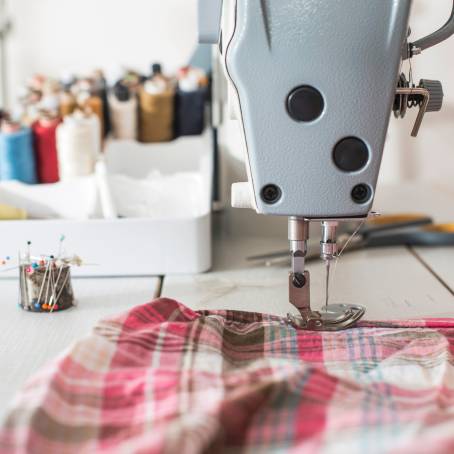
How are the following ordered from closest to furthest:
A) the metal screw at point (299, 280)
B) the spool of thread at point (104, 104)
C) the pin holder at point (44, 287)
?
1. the metal screw at point (299, 280)
2. the pin holder at point (44, 287)
3. the spool of thread at point (104, 104)

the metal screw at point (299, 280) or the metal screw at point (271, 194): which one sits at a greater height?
the metal screw at point (271, 194)

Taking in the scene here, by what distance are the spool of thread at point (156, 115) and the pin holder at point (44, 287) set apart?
93 cm

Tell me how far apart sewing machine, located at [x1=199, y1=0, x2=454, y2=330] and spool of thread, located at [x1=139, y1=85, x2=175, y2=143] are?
1.11m

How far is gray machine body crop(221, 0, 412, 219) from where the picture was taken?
0.84m

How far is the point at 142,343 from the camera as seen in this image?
846mm

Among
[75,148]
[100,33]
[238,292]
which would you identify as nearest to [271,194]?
[238,292]

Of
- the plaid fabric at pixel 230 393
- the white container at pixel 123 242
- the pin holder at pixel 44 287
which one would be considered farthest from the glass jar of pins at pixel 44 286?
the plaid fabric at pixel 230 393

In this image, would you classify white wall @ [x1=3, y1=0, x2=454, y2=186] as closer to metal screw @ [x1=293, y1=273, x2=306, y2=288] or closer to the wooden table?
the wooden table

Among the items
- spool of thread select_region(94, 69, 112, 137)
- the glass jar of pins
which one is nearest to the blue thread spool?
spool of thread select_region(94, 69, 112, 137)

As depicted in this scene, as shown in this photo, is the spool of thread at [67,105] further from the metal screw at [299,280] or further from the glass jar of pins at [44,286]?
the metal screw at [299,280]

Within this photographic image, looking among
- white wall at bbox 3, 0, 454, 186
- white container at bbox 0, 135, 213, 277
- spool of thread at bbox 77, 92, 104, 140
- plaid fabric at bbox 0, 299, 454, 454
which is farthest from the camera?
white wall at bbox 3, 0, 454, 186

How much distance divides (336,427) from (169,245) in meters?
0.70

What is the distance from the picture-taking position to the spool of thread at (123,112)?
201 centimetres

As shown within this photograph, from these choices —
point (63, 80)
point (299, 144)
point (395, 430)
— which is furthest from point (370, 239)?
point (63, 80)
